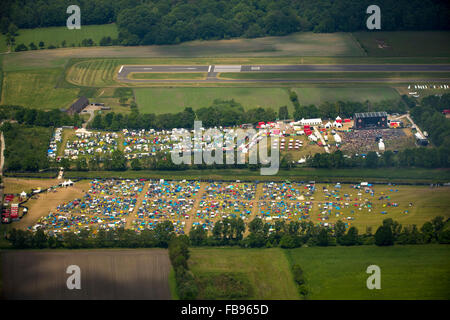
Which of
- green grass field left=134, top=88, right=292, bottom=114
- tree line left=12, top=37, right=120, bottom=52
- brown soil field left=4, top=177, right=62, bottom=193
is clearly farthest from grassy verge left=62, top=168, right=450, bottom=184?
tree line left=12, top=37, right=120, bottom=52

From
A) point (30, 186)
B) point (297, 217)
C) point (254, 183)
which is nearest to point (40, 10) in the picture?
point (30, 186)

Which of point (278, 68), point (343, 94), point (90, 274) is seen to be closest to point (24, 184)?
point (90, 274)

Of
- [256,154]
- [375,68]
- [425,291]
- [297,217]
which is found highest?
[375,68]

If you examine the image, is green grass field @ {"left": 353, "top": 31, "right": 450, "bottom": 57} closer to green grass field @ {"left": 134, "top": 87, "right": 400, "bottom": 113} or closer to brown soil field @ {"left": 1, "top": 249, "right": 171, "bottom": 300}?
green grass field @ {"left": 134, "top": 87, "right": 400, "bottom": 113}

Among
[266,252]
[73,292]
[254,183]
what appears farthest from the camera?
[254,183]

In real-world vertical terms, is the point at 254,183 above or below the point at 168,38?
below

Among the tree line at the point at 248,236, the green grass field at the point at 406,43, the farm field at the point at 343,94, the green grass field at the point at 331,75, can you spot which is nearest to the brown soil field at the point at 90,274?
the tree line at the point at 248,236

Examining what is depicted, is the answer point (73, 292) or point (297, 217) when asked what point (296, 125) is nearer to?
point (297, 217)
